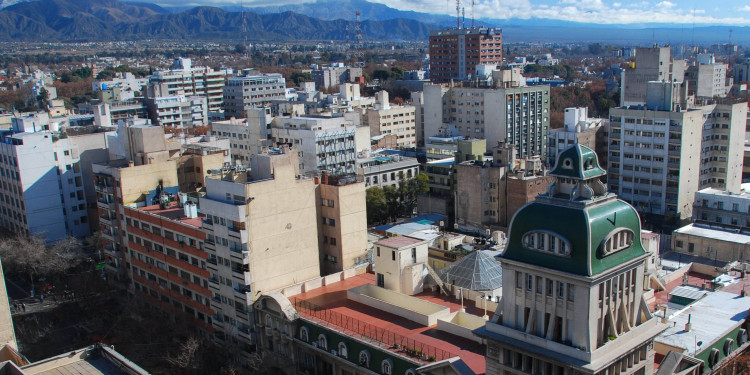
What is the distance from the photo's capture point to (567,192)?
30.4m

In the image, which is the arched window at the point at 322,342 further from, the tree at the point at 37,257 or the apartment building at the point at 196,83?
the apartment building at the point at 196,83

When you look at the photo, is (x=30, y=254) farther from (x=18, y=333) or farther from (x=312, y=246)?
(x=312, y=246)

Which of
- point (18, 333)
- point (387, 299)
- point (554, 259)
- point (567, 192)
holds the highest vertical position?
point (567, 192)

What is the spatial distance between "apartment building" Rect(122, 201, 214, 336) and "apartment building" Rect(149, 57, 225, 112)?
355 ft

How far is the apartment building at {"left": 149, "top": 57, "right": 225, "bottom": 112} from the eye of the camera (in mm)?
167875

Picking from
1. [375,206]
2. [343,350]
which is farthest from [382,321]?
[375,206]

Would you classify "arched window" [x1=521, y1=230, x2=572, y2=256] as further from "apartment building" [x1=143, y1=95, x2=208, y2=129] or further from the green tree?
"apartment building" [x1=143, y1=95, x2=208, y2=129]

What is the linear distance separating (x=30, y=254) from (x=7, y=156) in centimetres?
1547

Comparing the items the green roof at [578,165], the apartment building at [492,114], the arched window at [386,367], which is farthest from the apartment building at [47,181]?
the green roof at [578,165]

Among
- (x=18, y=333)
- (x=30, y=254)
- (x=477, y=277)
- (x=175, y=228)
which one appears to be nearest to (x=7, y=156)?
(x=30, y=254)

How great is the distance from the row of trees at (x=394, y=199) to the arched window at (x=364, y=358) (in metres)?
43.7

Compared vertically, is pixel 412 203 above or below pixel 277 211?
below

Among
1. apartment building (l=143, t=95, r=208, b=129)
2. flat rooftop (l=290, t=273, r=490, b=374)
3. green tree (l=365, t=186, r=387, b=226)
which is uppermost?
apartment building (l=143, t=95, r=208, b=129)

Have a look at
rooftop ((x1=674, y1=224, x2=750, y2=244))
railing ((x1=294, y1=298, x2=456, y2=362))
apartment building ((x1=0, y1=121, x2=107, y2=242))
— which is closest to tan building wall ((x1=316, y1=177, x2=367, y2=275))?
railing ((x1=294, y1=298, x2=456, y2=362))
